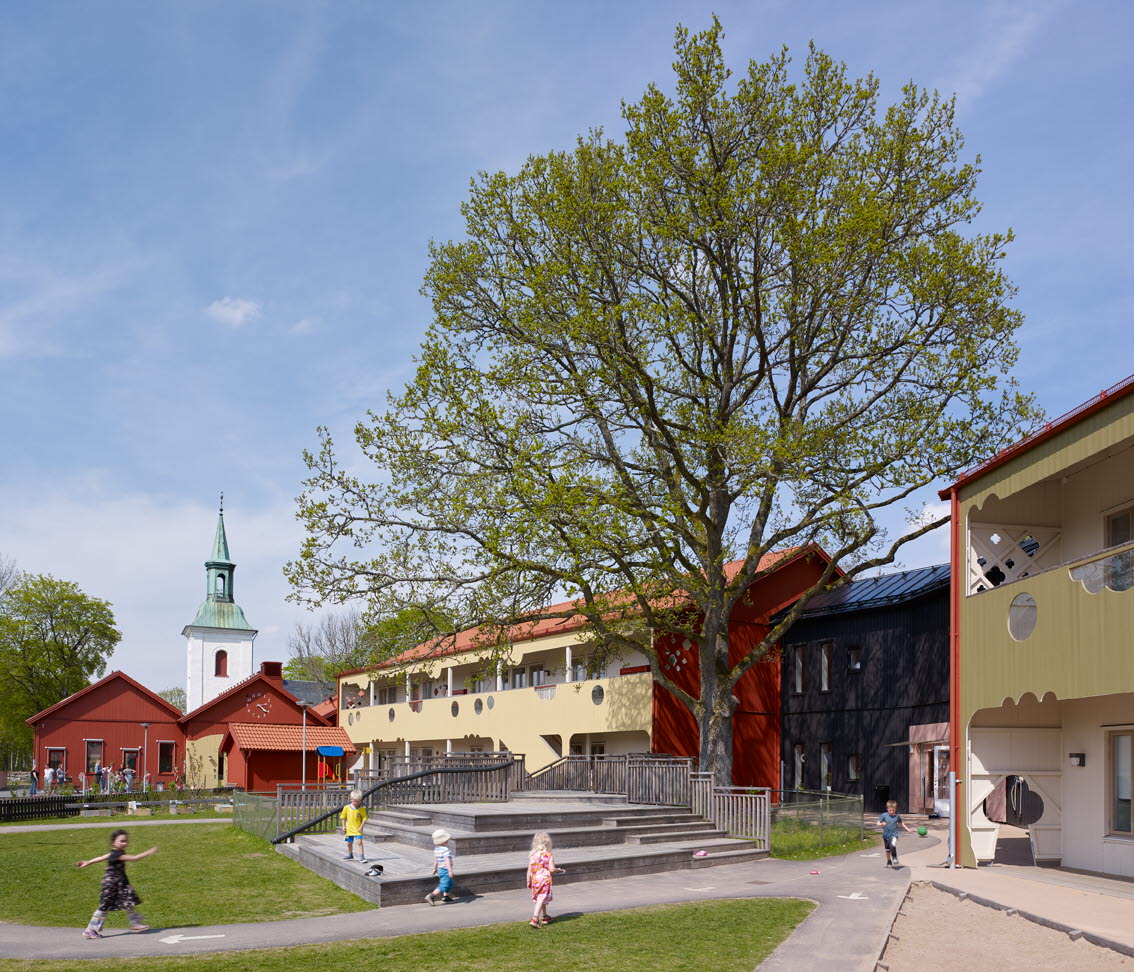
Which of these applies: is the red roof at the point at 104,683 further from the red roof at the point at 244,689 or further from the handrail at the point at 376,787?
the handrail at the point at 376,787

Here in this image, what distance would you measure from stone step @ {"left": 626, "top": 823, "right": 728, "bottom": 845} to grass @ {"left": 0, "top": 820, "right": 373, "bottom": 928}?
640cm

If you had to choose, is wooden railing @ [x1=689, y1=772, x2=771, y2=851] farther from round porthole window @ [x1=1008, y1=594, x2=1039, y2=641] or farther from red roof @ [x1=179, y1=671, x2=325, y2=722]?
red roof @ [x1=179, y1=671, x2=325, y2=722]

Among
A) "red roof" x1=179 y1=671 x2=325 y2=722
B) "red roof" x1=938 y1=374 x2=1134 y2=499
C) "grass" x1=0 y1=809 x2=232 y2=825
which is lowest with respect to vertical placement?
"grass" x1=0 y1=809 x2=232 y2=825

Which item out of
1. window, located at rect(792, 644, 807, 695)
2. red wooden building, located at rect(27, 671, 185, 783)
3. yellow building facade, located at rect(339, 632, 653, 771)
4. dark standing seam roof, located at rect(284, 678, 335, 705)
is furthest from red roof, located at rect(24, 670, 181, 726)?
window, located at rect(792, 644, 807, 695)

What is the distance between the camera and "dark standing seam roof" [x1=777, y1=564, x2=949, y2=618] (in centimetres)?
3177

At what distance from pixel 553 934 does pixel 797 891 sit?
17.5 feet

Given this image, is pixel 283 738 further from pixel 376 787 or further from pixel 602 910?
pixel 602 910

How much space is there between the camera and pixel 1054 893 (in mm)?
16141

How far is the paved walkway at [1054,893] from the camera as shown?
13.3 m

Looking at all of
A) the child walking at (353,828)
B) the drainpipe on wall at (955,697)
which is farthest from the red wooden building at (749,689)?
the child walking at (353,828)

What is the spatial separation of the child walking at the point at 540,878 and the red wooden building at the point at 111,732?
45.3 meters

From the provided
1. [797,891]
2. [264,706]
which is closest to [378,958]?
[797,891]

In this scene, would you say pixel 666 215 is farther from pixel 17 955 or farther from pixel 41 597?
pixel 41 597

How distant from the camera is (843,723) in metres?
33.3
